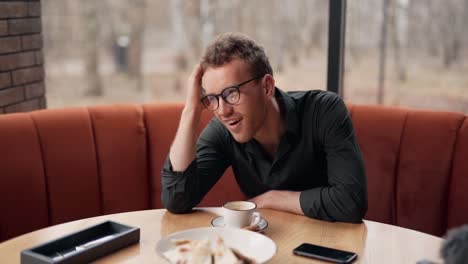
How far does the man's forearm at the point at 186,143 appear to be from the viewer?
1940mm

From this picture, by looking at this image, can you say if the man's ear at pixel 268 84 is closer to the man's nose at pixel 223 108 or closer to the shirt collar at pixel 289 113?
the shirt collar at pixel 289 113

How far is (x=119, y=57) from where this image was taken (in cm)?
358

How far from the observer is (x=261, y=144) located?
2068 millimetres

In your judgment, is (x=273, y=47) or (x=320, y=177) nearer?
(x=320, y=177)

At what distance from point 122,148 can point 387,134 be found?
45.9 inches

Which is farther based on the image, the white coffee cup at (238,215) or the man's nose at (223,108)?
the man's nose at (223,108)

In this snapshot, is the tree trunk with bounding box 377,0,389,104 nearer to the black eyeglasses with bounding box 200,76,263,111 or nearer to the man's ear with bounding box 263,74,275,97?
the man's ear with bounding box 263,74,275,97

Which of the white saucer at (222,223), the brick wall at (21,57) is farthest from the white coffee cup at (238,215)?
the brick wall at (21,57)

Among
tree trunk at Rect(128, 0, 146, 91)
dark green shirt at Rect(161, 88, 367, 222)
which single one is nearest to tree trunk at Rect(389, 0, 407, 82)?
dark green shirt at Rect(161, 88, 367, 222)

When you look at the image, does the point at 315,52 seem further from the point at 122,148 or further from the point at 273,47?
the point at 122,148

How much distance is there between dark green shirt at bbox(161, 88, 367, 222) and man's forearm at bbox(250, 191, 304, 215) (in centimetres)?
2

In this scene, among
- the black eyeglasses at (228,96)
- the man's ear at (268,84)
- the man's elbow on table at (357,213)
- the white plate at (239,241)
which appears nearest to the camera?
the white plate at (239,241)

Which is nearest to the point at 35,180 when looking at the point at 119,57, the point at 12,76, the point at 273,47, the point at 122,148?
the point at 122,148

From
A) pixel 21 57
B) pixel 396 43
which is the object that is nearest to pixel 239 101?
pixel 21 57
